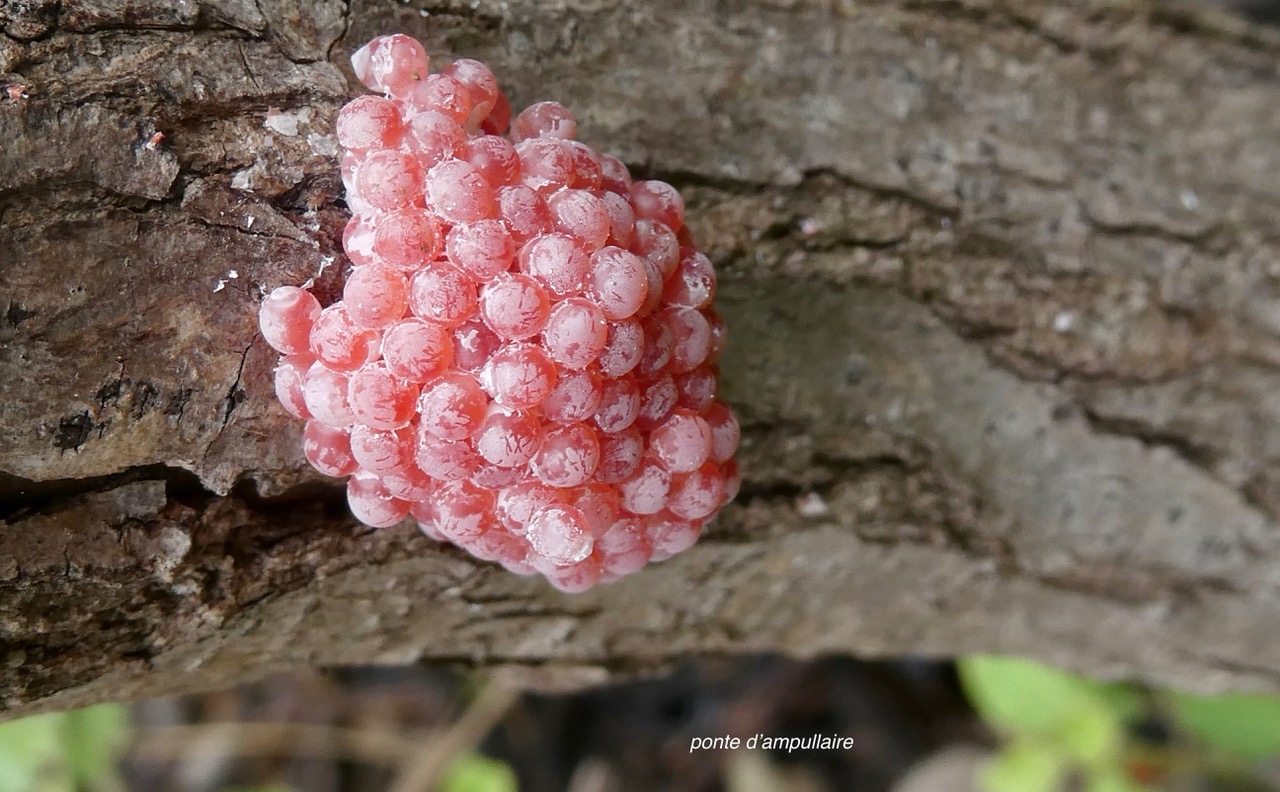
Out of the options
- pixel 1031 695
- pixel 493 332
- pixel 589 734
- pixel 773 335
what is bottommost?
pixel 589 734

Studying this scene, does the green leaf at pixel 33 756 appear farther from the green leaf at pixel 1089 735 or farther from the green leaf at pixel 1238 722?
the green leaf at pixel 1238 722

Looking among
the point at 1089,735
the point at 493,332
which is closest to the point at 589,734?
the point at 1089,735

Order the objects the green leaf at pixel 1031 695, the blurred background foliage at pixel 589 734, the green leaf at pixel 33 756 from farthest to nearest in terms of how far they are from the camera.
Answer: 1. the blurred background foliage at pixel 589 734
2. the green leaf at pixel 1031 695
3. the green leaf at pixel 33 756

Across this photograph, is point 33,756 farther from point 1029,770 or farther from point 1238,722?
point 1238,722

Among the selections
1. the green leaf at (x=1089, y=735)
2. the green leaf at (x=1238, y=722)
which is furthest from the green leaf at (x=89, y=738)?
the green leaf at (x=1238, y=722)

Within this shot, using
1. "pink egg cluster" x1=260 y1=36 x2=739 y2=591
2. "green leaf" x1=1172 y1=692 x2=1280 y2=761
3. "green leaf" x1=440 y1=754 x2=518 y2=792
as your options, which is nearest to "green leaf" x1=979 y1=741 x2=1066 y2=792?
"green leaf" x1=1172 y1=692 x2=1280 y2=761

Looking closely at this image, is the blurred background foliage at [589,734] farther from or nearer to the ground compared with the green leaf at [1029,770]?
nearer to the ground

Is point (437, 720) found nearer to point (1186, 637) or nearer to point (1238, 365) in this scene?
point (1186, 637)
